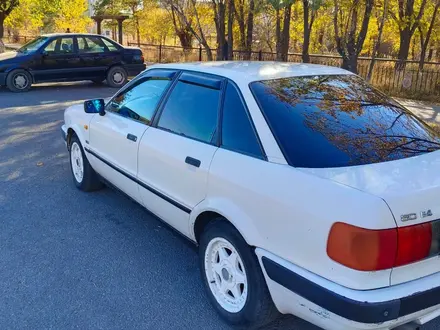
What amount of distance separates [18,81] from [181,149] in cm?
1101

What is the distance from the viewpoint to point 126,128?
378 cm

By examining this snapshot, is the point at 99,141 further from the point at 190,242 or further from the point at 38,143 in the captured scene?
the point at 38,143

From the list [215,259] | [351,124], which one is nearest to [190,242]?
[215,259]

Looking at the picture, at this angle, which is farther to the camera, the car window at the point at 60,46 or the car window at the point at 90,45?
the car window at the point at 90,45

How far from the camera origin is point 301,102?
277cm

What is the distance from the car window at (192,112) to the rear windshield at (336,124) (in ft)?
1.21

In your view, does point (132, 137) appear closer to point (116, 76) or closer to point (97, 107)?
point (97, 107)

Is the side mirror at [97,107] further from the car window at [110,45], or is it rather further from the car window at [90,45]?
the car window at [110,45]

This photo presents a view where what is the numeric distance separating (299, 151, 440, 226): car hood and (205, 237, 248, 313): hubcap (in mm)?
782

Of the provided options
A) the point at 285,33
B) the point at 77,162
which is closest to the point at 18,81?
the point at 77,162

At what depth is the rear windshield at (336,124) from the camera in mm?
2385

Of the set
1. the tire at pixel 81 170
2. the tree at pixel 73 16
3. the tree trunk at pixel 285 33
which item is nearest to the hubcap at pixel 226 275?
the tire at pixel 81 170

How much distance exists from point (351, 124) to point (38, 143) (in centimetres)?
584

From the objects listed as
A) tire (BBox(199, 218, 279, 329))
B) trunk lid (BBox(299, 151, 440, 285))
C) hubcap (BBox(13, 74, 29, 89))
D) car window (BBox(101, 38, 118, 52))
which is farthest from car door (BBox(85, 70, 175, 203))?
car window (BBox(101, 38, 118, 52))
